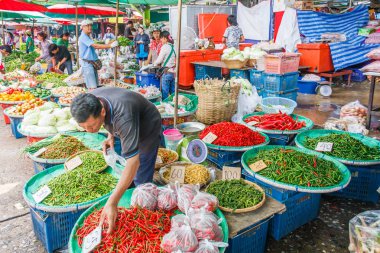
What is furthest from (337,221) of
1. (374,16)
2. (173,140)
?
(374,16)

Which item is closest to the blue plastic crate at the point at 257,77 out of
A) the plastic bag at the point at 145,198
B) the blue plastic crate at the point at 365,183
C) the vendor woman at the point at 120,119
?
the blue plastic crate at the point at 365,183

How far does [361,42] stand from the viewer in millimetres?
10656

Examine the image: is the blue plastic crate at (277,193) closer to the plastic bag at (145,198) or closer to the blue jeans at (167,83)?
the plastic bag at (145,198)

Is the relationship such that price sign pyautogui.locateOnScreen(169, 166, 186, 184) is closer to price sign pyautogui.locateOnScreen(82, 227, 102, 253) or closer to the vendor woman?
the vendor woman

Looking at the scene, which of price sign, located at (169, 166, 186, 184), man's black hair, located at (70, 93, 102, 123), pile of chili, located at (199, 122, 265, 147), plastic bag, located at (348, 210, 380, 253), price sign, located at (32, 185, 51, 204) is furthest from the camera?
pile of chili, located at (199, 122, 265, 147)

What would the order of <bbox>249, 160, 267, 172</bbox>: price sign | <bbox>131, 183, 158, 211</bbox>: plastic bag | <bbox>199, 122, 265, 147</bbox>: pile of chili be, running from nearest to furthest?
<bbox>131, 183, 158, 211</bbox>: plastic bag, <bbox>249, 160, 267, 172</bbox>: price sign, <bbox>199, 122, 265, 147</bbox>: pile of chili

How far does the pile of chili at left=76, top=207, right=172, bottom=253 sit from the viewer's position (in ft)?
7.08

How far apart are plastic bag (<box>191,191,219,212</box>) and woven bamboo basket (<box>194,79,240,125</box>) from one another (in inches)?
109

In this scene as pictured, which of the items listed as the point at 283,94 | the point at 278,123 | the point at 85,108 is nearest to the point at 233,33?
the point at 283,94

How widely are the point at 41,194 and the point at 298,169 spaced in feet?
8.28

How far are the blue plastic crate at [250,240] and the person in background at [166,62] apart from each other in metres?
5.39

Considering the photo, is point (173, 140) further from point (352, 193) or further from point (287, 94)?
point (287, 94)

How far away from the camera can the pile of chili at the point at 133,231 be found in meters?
2.16

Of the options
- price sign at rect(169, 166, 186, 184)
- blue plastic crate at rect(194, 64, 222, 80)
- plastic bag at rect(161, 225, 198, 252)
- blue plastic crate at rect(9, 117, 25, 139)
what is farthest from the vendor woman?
blue plastic crate at rect(194, 64, 222, 80)
